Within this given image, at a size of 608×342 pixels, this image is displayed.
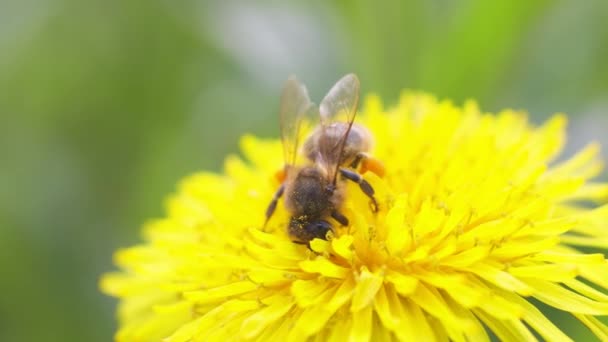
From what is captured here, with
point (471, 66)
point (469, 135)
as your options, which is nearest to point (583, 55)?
point (471, 66)

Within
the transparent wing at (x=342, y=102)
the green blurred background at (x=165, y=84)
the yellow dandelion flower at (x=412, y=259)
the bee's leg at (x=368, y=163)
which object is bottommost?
the yellow dandelion flower at (x=412, y=259)

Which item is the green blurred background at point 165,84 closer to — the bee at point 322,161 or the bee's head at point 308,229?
the bee at point 322,161

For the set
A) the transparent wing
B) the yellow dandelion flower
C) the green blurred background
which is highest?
the green blurred background

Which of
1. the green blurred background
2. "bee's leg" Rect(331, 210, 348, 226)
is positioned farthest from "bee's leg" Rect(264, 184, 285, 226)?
the green blurred background

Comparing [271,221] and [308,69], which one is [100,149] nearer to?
[308,69]

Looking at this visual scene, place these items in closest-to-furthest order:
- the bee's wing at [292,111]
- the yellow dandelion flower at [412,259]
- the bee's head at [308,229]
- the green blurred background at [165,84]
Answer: the yellow dandelion flower at [412,259] < the bee's head at [308,229] < the bee's wing at [292,111] < the green blurred background at [165,84]

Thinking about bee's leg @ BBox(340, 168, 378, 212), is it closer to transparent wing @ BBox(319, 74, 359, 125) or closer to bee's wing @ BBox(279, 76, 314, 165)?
transparent wing @ BBox(319, 74, 359, 125)

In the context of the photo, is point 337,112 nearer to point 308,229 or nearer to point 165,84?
point 308,229

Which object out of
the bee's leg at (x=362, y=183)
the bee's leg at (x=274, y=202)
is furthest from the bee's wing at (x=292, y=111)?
the bee's leg at (x=362, y=183)
